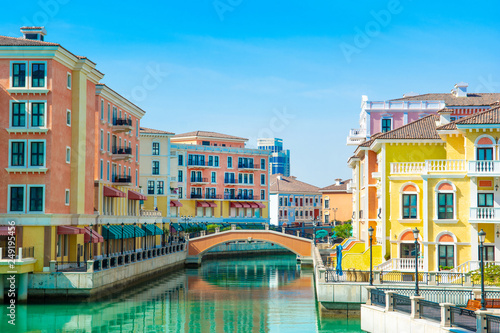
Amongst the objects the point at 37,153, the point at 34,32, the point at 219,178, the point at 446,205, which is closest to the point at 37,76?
the point at 37,153

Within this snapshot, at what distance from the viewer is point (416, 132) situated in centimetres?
4578

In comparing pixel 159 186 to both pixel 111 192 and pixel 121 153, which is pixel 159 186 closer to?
→ pixel 121 153

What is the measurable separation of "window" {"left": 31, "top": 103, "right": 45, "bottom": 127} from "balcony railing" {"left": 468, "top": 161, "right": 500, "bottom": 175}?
2554cm

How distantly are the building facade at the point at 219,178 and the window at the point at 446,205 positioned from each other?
56835mm

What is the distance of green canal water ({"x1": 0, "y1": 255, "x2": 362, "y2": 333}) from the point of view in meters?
35.8

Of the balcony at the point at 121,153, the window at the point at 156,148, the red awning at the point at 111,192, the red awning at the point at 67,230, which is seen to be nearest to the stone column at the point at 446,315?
the red awning at the point at 67,230

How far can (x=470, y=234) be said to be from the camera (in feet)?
130

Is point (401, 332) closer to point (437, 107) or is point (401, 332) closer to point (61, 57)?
point (61, 57)

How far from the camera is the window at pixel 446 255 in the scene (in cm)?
3991

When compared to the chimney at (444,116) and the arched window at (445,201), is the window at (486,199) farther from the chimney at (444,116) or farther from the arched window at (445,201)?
the chimney at (444,116)

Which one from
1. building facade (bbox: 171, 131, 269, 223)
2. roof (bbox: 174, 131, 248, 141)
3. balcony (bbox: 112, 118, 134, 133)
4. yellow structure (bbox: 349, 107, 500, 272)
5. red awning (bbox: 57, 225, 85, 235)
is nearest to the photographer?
yellow structure (bbox: 349, 107, 500, 272)

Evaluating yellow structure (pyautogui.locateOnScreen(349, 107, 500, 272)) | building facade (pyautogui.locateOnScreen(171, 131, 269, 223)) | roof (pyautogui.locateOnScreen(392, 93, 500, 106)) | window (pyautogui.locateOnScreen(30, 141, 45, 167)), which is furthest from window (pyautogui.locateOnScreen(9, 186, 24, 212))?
building facade (pyautogui.locateOnScreen(171, 131, 269, 223))

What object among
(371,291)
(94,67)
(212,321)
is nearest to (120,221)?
(94,67)

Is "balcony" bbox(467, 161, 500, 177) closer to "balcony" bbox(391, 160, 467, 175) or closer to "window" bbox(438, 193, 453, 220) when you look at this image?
"balcony" bbox(391, 160, 467, 175)
